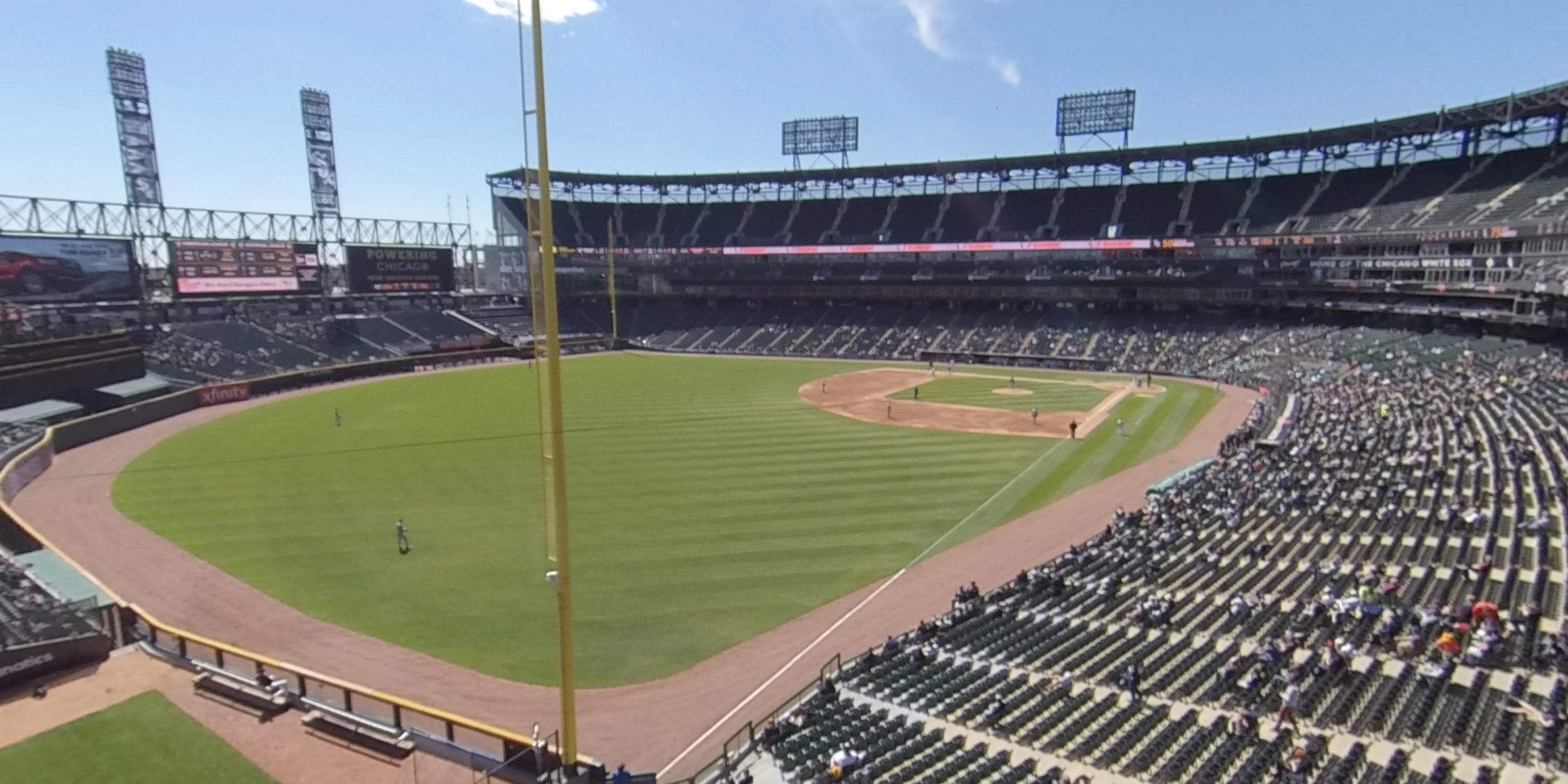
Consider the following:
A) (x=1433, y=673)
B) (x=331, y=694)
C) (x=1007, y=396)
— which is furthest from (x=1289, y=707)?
(x=1007, y=396)

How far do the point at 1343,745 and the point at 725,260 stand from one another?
85180 mm

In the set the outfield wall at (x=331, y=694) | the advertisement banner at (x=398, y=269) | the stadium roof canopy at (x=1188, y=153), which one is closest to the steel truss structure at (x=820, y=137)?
the stadium roof canopy at (x=1188, y=153)

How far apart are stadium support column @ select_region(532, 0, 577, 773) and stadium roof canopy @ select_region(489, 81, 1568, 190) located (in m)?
67.6

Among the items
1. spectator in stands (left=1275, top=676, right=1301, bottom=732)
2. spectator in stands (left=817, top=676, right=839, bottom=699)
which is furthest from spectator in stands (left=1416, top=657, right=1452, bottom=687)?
spectator in stands (left=817, top=676, right=839, bottom=699)

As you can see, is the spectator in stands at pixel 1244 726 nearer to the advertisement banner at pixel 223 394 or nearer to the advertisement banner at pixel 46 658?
the advertisement banner at pixel 46 658

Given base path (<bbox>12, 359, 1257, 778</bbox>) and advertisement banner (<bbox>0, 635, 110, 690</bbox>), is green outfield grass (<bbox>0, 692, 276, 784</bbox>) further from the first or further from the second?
base path (<bbox>12, 359, 1257, 778</bbox>)

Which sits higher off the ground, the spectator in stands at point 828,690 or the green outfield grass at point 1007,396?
the spectator in stands at point 828,690

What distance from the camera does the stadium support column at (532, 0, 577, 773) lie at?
974cm

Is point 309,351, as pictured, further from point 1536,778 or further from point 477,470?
point 1536,778

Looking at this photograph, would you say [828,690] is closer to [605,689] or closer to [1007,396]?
[605,689]

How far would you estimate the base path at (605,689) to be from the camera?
1465cm

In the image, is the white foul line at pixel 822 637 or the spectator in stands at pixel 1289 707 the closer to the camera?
the spectator in stands at pixel 1289 707

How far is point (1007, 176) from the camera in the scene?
8675 cm

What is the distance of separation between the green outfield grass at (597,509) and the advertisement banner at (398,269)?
26462mm
